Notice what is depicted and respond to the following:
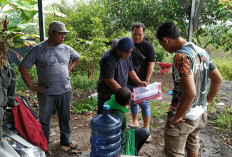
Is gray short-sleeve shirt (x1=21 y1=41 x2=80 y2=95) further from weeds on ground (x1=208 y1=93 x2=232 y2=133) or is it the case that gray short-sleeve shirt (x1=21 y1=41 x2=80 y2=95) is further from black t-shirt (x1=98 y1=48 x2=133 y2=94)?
weeds on ground (x1=208 y1=93 x2=232 y2=133)

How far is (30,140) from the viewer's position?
2.29 m

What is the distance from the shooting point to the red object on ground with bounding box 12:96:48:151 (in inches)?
88.2

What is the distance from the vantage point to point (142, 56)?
3.56 meters

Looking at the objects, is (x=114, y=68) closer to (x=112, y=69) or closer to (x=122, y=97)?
(x=112, y=69)

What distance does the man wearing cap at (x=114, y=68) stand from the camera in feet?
8.67

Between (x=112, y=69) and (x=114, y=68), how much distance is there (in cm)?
5

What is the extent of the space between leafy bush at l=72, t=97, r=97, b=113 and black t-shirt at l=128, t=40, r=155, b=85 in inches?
69.6

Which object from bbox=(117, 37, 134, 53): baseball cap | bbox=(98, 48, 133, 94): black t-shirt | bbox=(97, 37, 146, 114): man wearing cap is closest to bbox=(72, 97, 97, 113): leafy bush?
bbox=(97, 37, 146, 114): man wearing cap

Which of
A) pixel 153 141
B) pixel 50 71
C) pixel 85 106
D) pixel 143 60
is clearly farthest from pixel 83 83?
pixel 50 71

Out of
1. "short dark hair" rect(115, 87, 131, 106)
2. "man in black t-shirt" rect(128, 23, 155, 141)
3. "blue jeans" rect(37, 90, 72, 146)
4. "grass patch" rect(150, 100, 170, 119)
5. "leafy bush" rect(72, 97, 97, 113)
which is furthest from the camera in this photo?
"leafy bush" rect(72, 97, 97, 113)

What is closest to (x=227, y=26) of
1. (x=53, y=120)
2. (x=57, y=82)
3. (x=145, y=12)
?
(x=145, y=12)

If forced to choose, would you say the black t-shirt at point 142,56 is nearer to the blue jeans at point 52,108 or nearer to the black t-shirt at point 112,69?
the black t-shirt at point 112,69

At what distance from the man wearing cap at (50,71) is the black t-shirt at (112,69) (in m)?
0.57

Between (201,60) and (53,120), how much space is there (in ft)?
11.6
